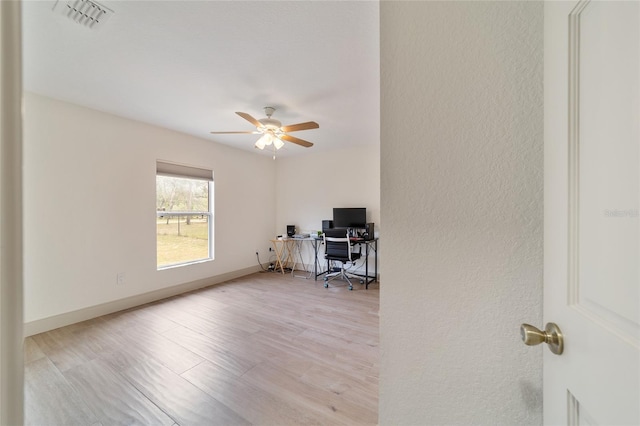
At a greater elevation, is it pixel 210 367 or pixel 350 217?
pixel 350 217

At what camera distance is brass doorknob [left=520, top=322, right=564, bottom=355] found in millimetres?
544

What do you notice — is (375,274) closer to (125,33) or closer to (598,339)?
(598,339)

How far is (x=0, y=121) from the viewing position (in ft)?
0.91

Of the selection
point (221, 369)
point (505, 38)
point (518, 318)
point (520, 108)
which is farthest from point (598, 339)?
point (221, 369)

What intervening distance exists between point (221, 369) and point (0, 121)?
208 centimetres

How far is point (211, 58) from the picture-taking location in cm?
188

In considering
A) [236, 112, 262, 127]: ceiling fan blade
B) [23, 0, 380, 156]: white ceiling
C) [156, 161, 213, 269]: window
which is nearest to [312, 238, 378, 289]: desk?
[156, 161, 213, 269]: window

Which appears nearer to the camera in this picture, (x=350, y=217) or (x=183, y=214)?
(x=183, y=214)

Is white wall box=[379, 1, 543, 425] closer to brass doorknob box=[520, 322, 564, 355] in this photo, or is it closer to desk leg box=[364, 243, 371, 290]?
brass doorknob box=[520, 322, 564, 355]

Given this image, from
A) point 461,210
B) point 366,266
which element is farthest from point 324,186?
point 461,210

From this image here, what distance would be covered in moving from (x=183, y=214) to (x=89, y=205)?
1.13 meters

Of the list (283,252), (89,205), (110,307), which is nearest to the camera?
(89,205)

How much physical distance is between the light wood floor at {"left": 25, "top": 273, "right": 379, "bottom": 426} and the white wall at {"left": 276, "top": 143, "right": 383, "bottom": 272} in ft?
6.84

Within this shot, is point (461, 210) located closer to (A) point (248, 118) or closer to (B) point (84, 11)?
(A) point (248, 118)
